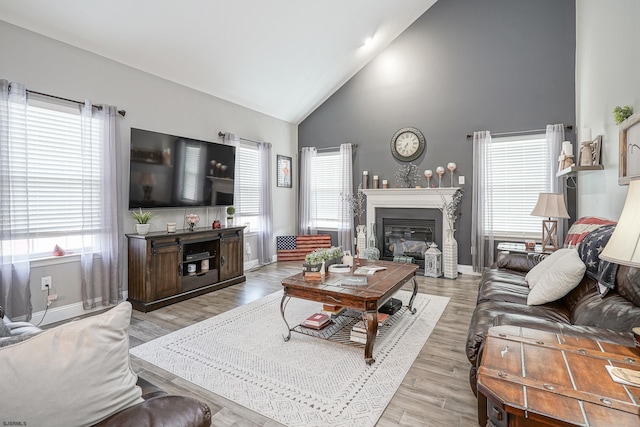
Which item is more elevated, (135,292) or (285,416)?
(135,292)

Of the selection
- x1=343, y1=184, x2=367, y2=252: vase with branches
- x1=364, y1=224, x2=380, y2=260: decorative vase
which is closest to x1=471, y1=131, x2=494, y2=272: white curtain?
x1=364, y1=224, x2=380, y2=260: decorative vase

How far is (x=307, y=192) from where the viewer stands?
22.0 feet

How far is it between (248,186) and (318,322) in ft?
11.2

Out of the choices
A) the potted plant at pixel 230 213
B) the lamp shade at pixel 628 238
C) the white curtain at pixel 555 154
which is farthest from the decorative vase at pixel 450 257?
the lamp shade at pixel 628 238

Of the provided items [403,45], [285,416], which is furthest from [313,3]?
[285,416]

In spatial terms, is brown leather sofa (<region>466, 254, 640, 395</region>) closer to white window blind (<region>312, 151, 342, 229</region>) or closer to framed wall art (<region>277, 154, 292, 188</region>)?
white window blind (<region>312, 151, 342, 229</region>)

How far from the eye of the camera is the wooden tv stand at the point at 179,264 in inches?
148

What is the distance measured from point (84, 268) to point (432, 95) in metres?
5.55

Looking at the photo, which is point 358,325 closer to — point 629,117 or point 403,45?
point 629,117

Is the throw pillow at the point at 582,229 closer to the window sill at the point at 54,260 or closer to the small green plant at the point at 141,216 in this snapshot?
the small green plant at the point at 141,216

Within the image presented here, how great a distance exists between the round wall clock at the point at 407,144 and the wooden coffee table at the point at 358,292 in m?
3.05

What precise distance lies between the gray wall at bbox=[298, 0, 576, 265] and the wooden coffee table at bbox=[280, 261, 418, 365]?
301 centimetres

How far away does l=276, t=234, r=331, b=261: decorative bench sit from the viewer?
21.3 feet

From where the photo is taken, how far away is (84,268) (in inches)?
142
